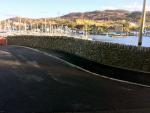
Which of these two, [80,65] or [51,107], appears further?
[80,65]

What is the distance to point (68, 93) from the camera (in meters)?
14.1

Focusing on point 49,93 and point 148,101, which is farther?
point 49,93

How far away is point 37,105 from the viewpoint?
11.9 metres

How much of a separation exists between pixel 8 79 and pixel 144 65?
333 inches

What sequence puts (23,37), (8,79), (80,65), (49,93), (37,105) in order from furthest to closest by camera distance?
(23,37), (80,65), (8,79), (49,93), (37,105)

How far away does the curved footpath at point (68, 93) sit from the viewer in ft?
38.2

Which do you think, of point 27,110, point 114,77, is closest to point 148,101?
point 27,110

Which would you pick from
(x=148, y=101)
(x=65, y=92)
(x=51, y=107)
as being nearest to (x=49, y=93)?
(x=65, y=92)

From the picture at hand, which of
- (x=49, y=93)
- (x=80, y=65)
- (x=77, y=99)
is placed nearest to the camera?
(x=77, y=99)

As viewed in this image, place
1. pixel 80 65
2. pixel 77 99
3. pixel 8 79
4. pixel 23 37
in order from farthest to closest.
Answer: pixel 23 37 < pixel 80 65 < pixel 8 79 < pixel 77 99

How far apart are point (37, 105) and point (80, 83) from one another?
5078mm

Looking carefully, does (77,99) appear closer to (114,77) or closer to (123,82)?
(123,82)

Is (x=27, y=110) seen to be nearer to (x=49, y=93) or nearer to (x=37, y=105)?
(x=37, y=105)

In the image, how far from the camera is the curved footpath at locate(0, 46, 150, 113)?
11.6m
